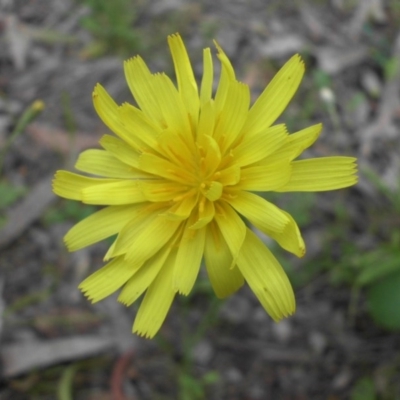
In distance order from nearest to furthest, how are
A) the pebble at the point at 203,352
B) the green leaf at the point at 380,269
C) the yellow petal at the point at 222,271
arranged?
the yellow petal at the point at 222,271 → the green leaf at the point at 380,269 → the pebble at the point at 203,352

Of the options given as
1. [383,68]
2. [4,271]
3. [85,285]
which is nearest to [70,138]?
[4,271]

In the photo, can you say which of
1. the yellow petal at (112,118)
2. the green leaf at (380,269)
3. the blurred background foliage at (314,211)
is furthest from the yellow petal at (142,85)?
the green leaf at (380,269)

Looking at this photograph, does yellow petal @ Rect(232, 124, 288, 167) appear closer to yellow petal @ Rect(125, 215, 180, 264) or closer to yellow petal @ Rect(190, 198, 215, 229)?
yellow petal @ Rect(190, 198, 215, 229)

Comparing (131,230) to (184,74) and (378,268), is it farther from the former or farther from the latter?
(378,268)

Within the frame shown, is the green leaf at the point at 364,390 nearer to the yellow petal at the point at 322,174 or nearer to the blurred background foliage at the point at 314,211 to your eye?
Result: the blurred background foliage at the point at 314,211

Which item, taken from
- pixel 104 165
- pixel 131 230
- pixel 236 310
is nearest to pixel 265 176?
pixel 131 230
